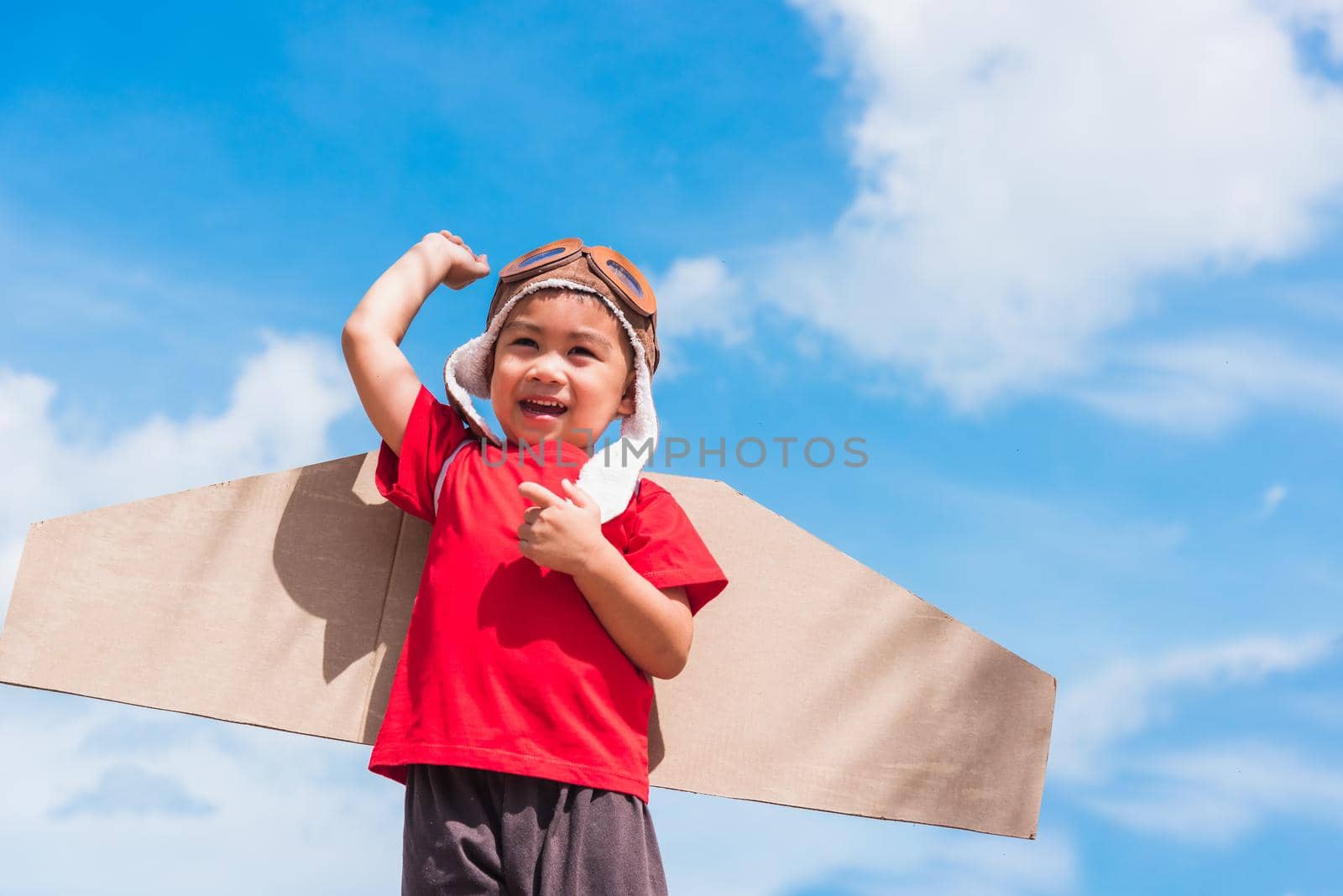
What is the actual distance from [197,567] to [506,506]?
0.63 m

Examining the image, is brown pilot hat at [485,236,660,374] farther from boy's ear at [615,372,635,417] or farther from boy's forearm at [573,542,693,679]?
boy's forearm at [573,542,693,679]

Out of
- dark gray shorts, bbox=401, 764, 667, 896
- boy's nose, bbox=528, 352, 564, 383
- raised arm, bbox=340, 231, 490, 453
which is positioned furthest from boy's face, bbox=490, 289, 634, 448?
dark gray shorts, bbox=401, 764, 667, 896

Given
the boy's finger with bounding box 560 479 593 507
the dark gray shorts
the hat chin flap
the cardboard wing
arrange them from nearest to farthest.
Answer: the dark gray shorts, the boy's finger with bounding box 560 479 593 507, the hat chin flap, the cardboard wing

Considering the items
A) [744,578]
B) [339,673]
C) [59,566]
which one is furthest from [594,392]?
[59,566]

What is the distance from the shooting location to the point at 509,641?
1.75 meters

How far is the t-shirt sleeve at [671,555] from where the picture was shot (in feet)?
6.13

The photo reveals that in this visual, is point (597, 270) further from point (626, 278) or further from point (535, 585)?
point (535, 585)

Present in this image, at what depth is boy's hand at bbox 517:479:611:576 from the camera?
1.74 meters

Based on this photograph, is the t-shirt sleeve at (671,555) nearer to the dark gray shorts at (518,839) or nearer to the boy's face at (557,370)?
the boy's face at (557,370)

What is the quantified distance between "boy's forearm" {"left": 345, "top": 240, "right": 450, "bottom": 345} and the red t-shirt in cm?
19

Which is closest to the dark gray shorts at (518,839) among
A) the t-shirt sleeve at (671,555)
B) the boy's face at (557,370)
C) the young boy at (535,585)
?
the young boy at (535,585)

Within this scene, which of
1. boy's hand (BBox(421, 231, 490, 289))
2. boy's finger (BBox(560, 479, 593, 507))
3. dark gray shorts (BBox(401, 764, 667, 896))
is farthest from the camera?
boy's hand (BBox(421, 231, 490, 289))

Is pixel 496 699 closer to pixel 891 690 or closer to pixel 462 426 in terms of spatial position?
pixel 462 426

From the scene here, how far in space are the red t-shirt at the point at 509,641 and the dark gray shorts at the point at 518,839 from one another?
4cm
